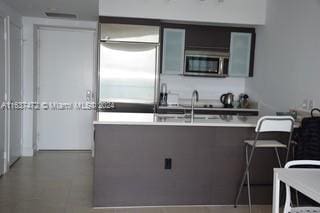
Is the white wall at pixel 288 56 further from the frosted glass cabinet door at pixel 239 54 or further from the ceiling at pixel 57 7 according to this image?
the ceiling at pixel 57 7

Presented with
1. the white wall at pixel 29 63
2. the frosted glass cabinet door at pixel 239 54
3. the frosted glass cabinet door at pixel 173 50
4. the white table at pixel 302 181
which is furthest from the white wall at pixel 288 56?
the white wall at pixel 29 63

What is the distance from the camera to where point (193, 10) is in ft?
15.9

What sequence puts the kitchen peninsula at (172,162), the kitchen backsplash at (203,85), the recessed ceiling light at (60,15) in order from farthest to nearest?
the kitchen backsplash at (203,85) < the recessed ceiling light at (60,15) < the kitchen peninsula at (172,162)

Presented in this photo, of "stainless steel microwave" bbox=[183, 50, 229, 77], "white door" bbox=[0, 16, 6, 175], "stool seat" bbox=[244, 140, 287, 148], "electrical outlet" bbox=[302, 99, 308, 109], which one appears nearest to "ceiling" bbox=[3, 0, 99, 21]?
"white door" bbox=[0, 16, 6, 175]

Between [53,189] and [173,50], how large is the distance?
107 inches

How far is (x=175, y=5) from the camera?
15.8 feet

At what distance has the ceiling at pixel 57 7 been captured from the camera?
428 cm

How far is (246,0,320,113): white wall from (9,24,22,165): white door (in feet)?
12.2

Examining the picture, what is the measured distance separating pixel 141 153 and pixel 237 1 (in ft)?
9.58

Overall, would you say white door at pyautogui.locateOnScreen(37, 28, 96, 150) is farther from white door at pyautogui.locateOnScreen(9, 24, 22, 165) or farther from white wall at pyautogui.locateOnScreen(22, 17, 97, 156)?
white door at pyautogui.locateOnScreen(9, 24, 22, 165)

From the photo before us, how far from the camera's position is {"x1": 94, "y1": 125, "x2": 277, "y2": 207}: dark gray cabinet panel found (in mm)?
3365

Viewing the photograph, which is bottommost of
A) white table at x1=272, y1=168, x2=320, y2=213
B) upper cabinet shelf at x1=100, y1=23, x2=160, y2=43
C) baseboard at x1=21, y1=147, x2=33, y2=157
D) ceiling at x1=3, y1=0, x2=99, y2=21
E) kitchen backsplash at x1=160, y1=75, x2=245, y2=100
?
baseboard at x1=21, y1=147, x2=33, y2=157

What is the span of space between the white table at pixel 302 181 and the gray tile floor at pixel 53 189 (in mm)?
1554

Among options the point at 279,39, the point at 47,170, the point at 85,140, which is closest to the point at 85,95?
the point at 85,140
